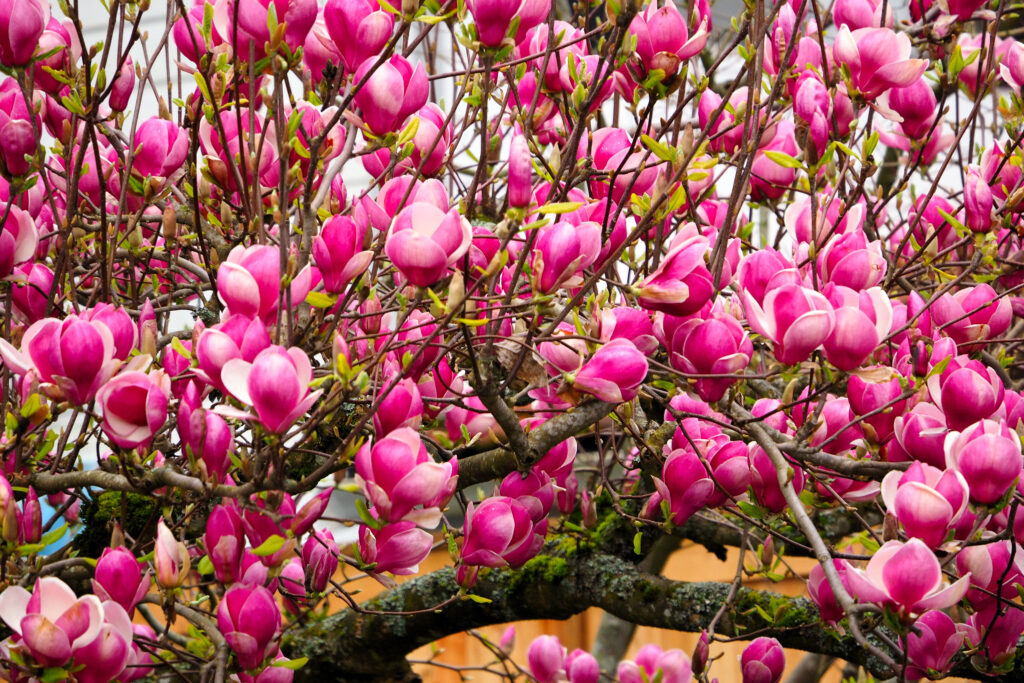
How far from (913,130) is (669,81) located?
18.8 inches

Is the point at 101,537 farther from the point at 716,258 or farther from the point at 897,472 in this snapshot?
the point at 897,472

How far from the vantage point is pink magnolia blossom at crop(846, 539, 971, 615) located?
74 cm

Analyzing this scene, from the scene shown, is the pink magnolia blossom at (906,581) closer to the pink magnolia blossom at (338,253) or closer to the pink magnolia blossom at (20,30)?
the pink magnolia blossom at (338,253)

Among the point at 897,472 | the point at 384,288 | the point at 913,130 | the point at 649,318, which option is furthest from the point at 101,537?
the point at 913,130

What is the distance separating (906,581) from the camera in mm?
747

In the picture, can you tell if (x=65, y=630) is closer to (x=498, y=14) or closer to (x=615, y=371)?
(x=615, y=371)

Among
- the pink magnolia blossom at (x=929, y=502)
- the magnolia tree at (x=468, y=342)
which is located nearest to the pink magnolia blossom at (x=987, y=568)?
the magnolia tree at (x=468, y=342)

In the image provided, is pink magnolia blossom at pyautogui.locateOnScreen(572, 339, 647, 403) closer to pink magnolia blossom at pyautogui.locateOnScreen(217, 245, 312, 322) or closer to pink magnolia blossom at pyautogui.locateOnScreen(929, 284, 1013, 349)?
pink magnolia blossom at pyautogui.locateOnScreen(217, 245, 312, 322)

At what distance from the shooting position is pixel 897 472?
2.80 feet

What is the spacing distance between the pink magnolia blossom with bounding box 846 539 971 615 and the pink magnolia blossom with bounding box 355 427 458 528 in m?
0.34

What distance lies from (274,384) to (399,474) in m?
0.17

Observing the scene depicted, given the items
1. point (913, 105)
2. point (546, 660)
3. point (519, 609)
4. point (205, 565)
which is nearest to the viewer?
point (205, 565)

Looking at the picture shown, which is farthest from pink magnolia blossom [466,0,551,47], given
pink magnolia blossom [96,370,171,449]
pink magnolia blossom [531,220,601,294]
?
pink magnolia blossom [96,370,171,449]

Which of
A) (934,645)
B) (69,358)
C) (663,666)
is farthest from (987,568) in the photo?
(69,358)
